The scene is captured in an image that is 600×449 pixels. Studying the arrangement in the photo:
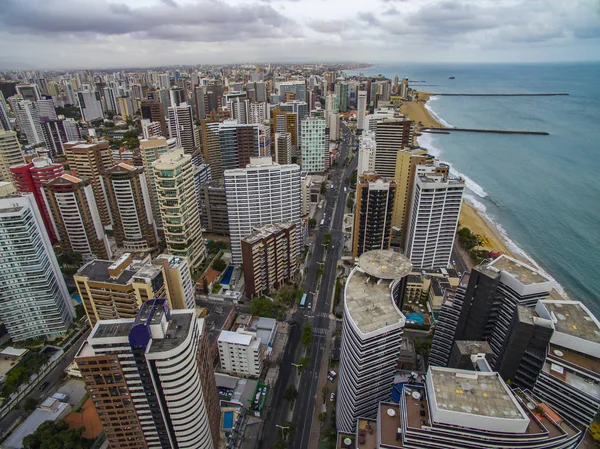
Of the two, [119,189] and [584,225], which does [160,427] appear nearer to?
[119,189]

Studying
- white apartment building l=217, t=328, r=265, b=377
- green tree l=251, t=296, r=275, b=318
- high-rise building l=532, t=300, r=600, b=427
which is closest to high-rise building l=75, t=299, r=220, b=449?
white apartment building l=217, t=328, r=265, b=377

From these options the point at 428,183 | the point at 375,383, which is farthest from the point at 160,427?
the point at 428,183

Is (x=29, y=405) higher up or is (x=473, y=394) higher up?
(x=473, y=394)

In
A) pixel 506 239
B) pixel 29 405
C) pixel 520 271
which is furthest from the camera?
pixel 506 239

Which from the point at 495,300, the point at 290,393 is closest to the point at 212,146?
the point at 290,393

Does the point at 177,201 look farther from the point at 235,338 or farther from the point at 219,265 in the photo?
the point at 235,338

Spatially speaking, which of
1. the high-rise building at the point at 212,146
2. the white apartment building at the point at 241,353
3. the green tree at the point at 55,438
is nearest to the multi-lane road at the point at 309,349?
the white apartment building at the point at 241,353

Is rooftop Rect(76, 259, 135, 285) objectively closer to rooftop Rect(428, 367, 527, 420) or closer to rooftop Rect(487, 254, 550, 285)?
rooftop Rect(428, 367, 527, 420)
